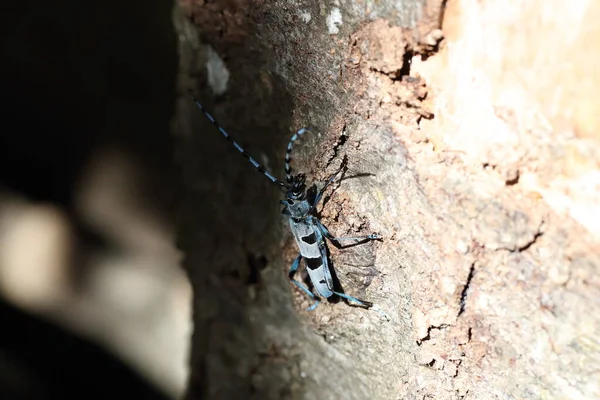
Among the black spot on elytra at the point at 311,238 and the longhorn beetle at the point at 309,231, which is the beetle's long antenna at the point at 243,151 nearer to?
the longhorn beetle at the point at 309,231

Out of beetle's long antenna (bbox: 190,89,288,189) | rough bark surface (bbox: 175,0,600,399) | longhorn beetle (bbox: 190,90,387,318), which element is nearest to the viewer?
rough bark surface (bbox: 175,0,600,399)

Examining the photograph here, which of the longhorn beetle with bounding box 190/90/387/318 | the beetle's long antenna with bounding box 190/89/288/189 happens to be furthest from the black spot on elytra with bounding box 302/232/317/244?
the beetle's long antenna with bounding box 190/89/288/189

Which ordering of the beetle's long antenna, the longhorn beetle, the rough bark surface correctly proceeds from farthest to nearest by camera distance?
the beetle's long antenna < the longhorn beetle < the rough bark surface

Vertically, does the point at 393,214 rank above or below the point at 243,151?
below

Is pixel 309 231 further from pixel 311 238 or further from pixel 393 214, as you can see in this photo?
pixel 393 214

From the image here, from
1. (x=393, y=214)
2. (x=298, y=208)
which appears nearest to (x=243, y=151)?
(x=298, y=208)

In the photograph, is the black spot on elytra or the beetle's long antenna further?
the beetle's long antenna

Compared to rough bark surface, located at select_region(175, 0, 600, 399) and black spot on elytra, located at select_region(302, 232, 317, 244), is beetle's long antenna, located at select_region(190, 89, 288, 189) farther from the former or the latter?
black spot on elytra, located at select_region(302, 232, 317, 244)

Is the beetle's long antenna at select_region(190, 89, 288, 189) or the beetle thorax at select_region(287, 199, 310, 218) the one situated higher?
the beetle's long antenna at select_region(190, 89, 288, 189)

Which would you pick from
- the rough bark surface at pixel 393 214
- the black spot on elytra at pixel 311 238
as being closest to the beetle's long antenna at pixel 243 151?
the rough bark surface at pixel 393 214
